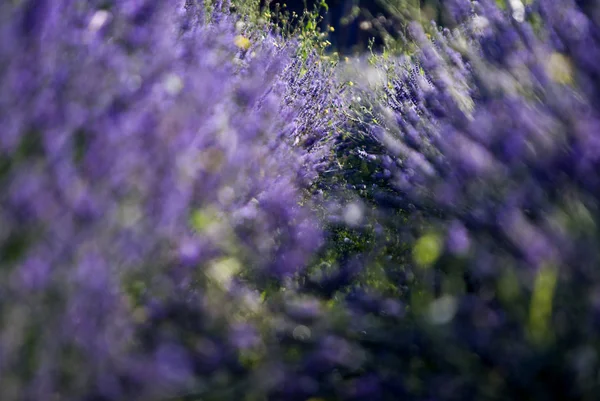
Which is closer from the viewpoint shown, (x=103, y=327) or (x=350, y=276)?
(x=103, y=327)

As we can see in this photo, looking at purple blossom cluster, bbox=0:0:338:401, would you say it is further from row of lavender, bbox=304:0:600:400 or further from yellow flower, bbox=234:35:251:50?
yellow flower, bbox=234:35:251:50

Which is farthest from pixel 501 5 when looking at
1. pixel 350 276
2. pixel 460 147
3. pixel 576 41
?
pixel 350 276

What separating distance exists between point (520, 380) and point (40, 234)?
2.70 feet

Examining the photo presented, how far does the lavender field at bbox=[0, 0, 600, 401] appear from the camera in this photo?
0.99m

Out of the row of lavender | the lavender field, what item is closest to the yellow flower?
the lavender field

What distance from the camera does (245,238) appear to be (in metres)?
1.50

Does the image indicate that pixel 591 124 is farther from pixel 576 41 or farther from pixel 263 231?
pixel 263 231

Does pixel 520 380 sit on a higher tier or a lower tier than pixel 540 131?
lower

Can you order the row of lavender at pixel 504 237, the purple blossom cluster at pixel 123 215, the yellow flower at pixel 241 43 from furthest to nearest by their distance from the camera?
1. the yellow flower at pixel 241 43
2. the row of lavender at pixel 504 237
3. the purple blossom cluster at pixel 123 215

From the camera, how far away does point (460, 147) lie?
1.49 meters

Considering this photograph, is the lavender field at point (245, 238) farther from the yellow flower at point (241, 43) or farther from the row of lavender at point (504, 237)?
the yellow flower at point (241, 43)

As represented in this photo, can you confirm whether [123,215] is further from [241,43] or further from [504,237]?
[241,43]

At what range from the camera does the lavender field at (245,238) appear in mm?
992

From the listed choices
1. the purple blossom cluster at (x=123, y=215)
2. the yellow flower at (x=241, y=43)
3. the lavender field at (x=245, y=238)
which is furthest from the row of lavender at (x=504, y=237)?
the yellow flower at (x=241, y=43)
